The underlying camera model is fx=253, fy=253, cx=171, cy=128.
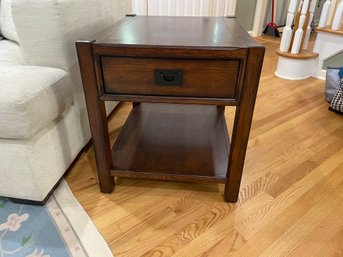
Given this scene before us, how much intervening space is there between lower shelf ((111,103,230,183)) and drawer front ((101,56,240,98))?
28cm

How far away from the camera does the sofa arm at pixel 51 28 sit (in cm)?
76

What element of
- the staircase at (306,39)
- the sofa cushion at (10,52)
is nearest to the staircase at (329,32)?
the staircase at (306,39)

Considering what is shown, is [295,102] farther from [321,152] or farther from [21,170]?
[21,170]

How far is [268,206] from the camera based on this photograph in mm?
853

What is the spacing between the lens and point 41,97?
710 mm

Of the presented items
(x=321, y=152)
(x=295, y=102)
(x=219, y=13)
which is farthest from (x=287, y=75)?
(x=321, y=152)

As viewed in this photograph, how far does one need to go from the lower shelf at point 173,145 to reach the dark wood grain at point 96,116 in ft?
0.16

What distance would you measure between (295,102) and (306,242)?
103cm

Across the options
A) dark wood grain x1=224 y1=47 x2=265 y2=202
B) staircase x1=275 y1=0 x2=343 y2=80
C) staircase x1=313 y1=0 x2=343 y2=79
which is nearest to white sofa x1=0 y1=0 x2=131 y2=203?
dark wood grain x1=224 y1=47 x2=265 y2=202

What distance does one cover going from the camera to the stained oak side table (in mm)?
628

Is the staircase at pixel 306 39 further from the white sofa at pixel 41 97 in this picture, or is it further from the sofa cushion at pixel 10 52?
the sofa cushion at pixel 10 52

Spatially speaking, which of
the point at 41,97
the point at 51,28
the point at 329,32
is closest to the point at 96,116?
the point at 41,97

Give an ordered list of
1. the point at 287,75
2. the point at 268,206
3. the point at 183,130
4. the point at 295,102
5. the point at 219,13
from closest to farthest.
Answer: the point at 268,206 → the point at 183,130 → the point at 295,102 → the point at 287,75 → the point at 219,13

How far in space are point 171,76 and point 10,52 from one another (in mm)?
805
